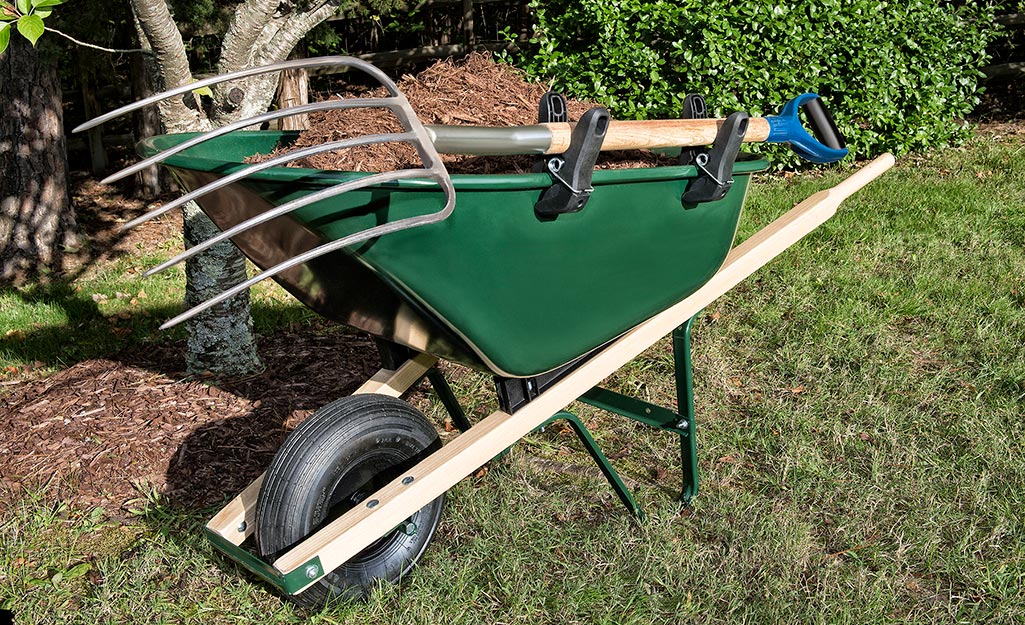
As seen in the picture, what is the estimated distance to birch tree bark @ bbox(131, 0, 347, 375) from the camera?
2.68m

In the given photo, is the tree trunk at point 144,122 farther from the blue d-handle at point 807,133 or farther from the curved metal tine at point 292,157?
the curved metal tine at point 292,157

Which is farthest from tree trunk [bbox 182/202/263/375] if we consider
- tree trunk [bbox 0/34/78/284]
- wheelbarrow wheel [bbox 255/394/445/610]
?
tree trunk [bbox 0/34/78/284]

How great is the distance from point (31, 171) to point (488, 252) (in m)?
4.34

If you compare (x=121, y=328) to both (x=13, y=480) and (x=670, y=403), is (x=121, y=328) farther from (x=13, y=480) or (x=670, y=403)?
(x=670, y=403)

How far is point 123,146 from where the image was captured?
7629 mm

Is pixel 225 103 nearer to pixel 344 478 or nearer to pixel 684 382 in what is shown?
pixel 344 478

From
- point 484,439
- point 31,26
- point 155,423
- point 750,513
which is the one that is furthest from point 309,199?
point 155,423

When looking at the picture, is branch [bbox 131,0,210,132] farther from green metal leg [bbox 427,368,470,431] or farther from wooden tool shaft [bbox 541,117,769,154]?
wooden tool shaft [bbox 541,117,769,154]

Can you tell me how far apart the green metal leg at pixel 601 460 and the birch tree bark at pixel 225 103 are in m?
1.42

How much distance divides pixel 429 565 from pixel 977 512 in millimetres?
1600

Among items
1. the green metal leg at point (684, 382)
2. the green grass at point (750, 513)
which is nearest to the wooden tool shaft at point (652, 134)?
the green metal leg at point (684, 382)

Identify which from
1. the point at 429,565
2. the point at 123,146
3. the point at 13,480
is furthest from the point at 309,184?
the point at 123,146

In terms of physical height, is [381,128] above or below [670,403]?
above

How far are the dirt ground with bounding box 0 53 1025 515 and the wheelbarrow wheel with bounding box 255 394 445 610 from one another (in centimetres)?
69
